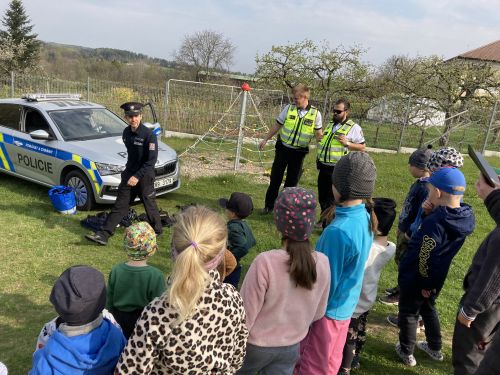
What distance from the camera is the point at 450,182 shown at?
9.64ft

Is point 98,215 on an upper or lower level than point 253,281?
lower

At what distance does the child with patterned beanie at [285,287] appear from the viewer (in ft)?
6.79

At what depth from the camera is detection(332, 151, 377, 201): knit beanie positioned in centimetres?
240

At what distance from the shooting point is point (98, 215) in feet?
19.8

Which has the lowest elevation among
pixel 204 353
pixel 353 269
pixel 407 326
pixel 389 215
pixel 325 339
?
pixel 407 326

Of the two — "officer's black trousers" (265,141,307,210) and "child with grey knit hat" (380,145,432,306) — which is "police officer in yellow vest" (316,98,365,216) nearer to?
"officer's black trousers" (265,141,307,210)

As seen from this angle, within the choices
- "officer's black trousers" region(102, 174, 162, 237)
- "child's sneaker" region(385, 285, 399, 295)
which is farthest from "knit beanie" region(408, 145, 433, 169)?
"officer's black trousers" region(102, 174, 162, 237)

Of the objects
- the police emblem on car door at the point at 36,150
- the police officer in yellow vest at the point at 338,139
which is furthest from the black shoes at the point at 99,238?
the police officer in yellow vest at the point at 338,139

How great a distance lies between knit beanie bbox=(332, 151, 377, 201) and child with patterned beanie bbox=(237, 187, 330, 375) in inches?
14.4

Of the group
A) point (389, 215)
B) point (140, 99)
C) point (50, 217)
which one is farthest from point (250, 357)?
point (140, 99)

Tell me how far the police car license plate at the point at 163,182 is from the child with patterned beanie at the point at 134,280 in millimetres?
4241

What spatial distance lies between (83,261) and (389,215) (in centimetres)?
353

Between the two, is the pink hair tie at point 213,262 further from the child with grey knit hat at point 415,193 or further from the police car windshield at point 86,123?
the police car windshield at point 86,123

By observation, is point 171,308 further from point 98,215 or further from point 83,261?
point 98,215
